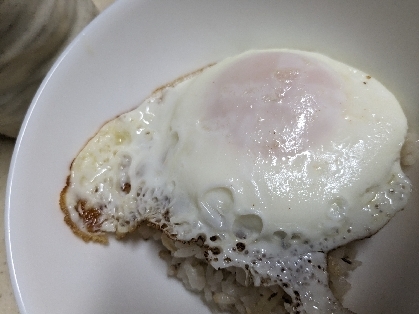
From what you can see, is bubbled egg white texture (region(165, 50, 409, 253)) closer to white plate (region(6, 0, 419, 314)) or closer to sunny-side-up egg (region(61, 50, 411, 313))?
sunny-side-up egg (region(61, 50, 411, 313))

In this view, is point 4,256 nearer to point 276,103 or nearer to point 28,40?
point 28,40

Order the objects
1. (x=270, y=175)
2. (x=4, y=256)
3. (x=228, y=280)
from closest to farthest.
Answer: (x=270, y=175) → (x=228, y=280) → (x=4, y=256)

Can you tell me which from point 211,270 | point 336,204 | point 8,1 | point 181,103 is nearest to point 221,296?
point 211,270

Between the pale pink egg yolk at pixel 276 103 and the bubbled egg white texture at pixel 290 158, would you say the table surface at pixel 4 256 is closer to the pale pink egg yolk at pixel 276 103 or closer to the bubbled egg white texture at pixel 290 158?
the bubbled egg white texture at pixel 290 158

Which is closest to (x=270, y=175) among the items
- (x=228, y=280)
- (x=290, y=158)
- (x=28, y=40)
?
(x=290, y=158)

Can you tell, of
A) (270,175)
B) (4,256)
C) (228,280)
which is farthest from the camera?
(4,256)

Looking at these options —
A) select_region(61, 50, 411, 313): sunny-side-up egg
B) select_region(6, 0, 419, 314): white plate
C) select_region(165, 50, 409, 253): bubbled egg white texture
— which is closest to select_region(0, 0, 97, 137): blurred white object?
select_region(6, 0, 419, 314): white plate

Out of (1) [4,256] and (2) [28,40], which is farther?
(1) [4,256]

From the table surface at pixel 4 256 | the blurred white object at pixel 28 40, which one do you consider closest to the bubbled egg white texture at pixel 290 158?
the blurred white object at pixel 28 40
